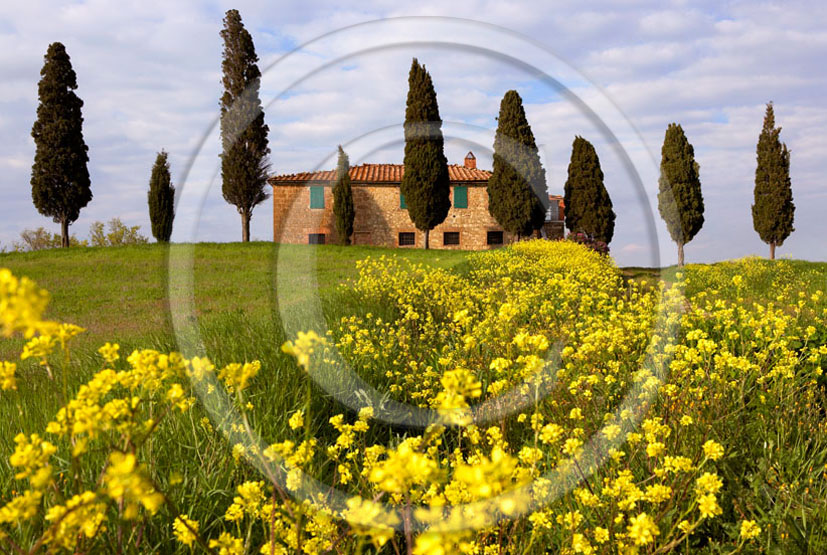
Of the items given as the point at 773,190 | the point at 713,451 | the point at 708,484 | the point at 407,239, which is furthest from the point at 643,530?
the point at 773,190

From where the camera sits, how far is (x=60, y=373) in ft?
20.7

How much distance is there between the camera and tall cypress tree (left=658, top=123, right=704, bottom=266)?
30.0 m

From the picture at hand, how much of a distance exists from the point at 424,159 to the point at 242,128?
9655 millimetres

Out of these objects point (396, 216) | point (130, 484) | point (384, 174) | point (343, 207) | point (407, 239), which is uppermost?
point (384, 174)

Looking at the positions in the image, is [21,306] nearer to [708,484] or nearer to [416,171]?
[708,484]

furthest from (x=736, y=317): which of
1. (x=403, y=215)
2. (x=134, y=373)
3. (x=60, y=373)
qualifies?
(x=403, y=215)

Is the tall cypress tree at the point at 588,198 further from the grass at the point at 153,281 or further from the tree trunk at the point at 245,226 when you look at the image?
the tree trunk at the point at 245,226

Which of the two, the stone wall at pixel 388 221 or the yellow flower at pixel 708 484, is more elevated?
the stone wall at pixel 388 221

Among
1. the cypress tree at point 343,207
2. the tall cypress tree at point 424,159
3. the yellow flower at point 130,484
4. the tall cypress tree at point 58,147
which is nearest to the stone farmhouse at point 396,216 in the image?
the cypress tree at point 343,207

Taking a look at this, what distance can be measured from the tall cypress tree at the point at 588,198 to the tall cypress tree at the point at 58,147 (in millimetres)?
23313

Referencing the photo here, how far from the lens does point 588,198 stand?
83.7 ft

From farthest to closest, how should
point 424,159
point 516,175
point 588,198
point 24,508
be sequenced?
point 516,175 → point 588,198 → point 424,159 → point 24,508

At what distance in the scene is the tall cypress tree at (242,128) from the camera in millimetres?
28000

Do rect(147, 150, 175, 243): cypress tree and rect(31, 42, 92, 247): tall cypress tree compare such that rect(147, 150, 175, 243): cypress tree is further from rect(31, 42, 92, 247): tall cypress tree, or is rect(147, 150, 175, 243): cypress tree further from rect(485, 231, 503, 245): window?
rect(485, 231, 503, 245): window
